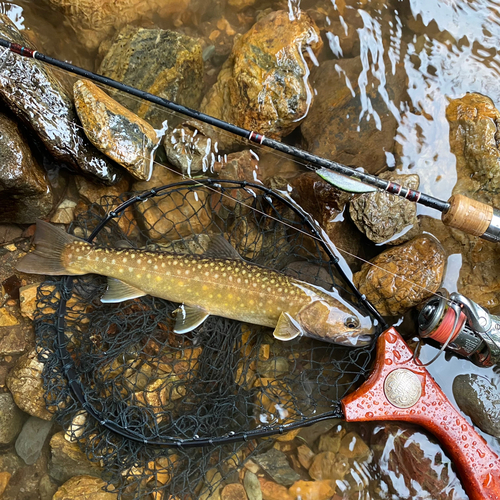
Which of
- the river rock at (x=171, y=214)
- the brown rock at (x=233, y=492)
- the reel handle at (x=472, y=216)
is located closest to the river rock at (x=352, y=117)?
the reel handle at (x=472, y=216)

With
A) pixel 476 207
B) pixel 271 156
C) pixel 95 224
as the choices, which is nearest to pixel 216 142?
pixel 271 156

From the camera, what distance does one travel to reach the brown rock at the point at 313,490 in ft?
12.4

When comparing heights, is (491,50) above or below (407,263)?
above

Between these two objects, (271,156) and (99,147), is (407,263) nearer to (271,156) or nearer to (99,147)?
(271,156)

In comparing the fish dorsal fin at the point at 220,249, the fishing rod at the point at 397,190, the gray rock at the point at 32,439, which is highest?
the fishing rod at the point at 397,190

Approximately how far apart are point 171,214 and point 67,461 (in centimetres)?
263

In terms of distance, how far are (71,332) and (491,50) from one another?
5.09 meters

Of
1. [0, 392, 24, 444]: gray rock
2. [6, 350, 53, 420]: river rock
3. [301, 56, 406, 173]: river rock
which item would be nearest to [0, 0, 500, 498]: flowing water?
[301, 56, 406, 173]: river rock

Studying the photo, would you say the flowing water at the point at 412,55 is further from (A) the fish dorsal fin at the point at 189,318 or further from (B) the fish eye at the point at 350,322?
(A) the fish dorsal fin at the point at 189,318

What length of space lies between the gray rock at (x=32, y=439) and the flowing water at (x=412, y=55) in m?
3.77

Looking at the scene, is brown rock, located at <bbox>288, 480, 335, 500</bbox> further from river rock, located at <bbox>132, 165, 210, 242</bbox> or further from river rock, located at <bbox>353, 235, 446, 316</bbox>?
river rock, located at <bbox>132, 165, 210, 242</bbox>

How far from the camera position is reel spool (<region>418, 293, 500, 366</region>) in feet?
10.5

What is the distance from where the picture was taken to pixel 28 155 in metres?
3.64

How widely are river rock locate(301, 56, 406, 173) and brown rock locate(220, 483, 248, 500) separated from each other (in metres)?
3.43
